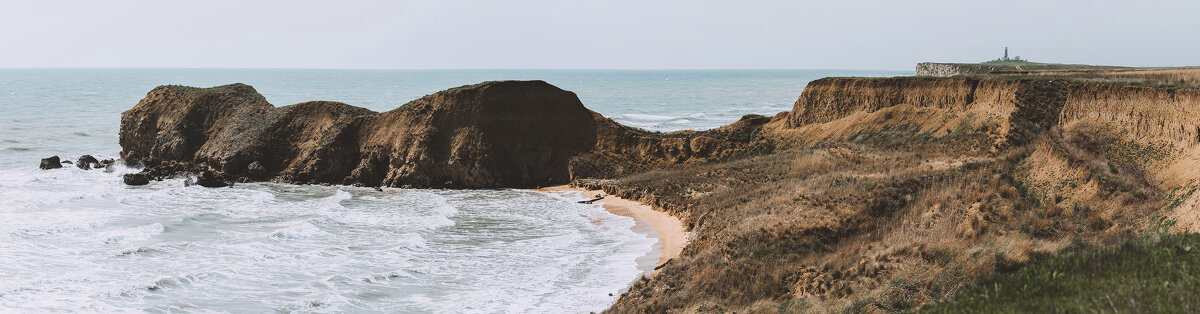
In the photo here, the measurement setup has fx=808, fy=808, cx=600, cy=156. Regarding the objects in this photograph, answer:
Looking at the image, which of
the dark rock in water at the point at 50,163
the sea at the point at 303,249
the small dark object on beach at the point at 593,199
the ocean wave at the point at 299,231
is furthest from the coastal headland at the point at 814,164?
the ocean wave at the point at 299,231

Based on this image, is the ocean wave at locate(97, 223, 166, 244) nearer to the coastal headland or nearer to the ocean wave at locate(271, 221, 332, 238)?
the ocean wave at locate(271, 221, 332, 238)

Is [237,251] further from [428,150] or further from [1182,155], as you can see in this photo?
[1182,155]

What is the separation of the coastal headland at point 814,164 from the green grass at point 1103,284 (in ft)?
5.70

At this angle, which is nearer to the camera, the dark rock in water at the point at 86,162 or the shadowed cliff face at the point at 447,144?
the shadowed cliff face at the point at 447,144

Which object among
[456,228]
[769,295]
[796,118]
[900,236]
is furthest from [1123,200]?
[796,118]

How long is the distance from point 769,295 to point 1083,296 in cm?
829

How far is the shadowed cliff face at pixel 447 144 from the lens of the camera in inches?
1636

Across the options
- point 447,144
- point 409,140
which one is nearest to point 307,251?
point 447,144

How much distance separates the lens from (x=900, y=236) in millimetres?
21062

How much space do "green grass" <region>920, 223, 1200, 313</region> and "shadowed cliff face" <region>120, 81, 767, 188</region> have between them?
2897cm

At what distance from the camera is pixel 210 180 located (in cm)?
4091

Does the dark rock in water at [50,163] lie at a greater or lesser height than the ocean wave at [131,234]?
greater

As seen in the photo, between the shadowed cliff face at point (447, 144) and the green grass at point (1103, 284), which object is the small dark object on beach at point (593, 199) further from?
the green grass at point (1103, 284)

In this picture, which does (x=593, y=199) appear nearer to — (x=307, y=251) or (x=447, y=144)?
(x=447, y=144)
